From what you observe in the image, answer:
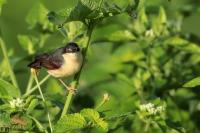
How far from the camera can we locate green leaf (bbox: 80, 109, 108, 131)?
15.0 feet

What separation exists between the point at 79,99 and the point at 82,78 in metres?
0.51

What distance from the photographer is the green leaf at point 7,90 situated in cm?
503

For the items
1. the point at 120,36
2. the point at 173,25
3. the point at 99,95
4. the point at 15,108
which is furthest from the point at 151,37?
the point at 15,108

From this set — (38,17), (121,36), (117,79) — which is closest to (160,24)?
(121,36)

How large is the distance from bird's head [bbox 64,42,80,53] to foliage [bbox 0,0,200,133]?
0.17ft

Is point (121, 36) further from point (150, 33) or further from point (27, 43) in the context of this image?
point (27, 43)

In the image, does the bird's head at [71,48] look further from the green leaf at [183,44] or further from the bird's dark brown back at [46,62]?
the green leaf at [183,44]

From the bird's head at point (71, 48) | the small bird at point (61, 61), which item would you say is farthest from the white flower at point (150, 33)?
the bird's head at point (71, 48)

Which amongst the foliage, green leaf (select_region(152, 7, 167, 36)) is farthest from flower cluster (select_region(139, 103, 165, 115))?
green leaf (select_region(152, 7, 167, 36))

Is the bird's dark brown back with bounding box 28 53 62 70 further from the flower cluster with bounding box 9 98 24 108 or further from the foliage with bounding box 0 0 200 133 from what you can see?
the flower cluster with bounding box 9 98 24 108

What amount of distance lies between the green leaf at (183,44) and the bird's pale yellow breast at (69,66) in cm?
117

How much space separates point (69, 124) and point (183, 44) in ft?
6.82

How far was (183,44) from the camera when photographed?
6242 mm

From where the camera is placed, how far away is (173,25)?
716cm
